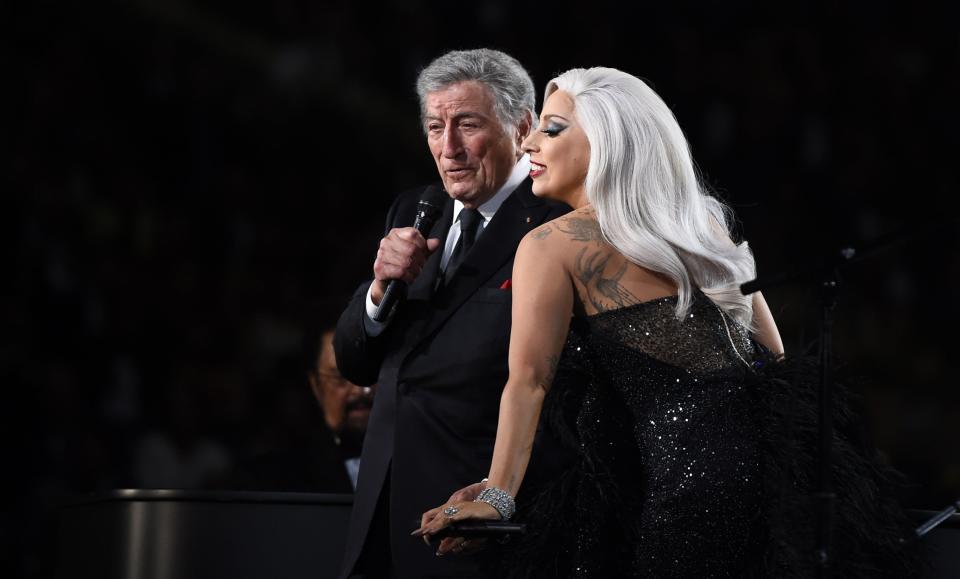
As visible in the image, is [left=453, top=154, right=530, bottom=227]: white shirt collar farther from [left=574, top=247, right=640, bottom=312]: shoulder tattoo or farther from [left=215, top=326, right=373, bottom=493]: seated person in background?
[left=215, top=326, right=373, bottom=493]: seated person in background

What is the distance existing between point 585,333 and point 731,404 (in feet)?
0.78

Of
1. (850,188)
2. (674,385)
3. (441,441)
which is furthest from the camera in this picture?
(850,188)

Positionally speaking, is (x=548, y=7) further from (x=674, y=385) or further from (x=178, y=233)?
(x=674, y=385)

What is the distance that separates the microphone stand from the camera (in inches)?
64.3

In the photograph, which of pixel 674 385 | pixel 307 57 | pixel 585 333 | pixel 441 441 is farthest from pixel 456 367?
pixel 307 57

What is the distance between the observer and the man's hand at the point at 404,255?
2.11m

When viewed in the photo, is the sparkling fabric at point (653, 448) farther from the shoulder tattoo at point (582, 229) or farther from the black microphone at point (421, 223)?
the black microphone at point (421, 223)

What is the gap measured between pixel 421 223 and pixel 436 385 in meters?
0.28

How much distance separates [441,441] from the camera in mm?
2090

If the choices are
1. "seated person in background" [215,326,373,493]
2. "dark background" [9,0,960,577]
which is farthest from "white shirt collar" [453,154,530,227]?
"dark background" [9,0,960,577]

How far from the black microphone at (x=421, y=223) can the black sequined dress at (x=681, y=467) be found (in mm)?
352

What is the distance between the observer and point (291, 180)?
5078 mm

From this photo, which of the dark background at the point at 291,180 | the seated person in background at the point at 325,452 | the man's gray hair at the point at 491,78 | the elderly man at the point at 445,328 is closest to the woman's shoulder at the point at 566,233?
the elderly man at the point at 445,328

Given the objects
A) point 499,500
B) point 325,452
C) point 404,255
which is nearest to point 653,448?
point 499,500
